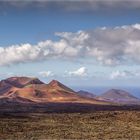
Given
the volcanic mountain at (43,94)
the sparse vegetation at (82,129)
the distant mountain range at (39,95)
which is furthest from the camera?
the volcanic mountain at (43,94)

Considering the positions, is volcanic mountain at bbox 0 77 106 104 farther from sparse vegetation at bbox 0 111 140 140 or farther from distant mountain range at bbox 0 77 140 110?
sparse vegetation at bbox 0 111 140 140

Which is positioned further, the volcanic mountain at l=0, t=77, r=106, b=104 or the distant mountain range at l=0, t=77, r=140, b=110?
the volcanic mountain at l=0, t=77, r=106, b=104

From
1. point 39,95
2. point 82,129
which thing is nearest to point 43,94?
point 39,95

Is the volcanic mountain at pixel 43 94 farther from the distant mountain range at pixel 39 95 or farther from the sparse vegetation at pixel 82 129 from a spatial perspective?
the sparse vegetation at pixel 82 129

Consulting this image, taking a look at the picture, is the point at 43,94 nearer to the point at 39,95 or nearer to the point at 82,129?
the point at 39,95

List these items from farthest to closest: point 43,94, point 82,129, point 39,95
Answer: point 43,94
point 39,95
point 82,129

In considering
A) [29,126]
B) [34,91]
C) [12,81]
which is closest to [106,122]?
[29,126]

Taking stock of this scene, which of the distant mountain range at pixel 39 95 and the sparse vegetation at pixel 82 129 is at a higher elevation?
the distant mountain range at pixel 39 95

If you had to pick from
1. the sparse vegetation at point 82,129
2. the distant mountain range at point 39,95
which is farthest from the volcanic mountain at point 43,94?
the sparse vegetation at point 82,129

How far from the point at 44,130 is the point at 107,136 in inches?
311

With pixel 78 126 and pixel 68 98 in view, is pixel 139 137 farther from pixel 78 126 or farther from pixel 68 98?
pixel 68 98

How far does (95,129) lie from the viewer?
45250 mm

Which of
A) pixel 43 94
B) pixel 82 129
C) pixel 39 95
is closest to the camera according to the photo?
pixel 82 129

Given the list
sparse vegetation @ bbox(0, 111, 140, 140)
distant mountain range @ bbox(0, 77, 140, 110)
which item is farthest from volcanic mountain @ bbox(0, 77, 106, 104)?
sparse vegetation @ bbox(0, 111, 140, 140)
